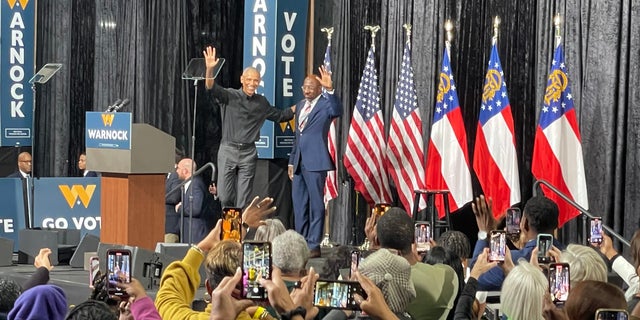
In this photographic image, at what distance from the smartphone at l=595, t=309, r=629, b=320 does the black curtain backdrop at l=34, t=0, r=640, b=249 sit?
6.76m

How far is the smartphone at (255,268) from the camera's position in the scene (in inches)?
144

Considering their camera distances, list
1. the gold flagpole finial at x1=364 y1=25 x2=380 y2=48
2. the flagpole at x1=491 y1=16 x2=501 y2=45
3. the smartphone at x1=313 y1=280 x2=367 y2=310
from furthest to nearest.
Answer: the gold flagpole finial at x1=364 y1=25 x2=380 y2=48, the flagpole at x1=491 y1=16 x2=501 y2=45, the smartphone at x1=313 y1=280 x2=367 y2=310

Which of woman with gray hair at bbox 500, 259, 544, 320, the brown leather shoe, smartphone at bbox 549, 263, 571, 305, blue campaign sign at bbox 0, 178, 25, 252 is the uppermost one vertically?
smartphone at bbox 549, 263, 571, 305

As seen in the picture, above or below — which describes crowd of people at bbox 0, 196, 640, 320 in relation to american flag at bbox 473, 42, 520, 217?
below

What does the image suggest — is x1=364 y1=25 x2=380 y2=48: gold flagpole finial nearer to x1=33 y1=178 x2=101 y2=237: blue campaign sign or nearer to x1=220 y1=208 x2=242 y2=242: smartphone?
x1=33 y1=178 x2=101 y2=237: blue campaign sign

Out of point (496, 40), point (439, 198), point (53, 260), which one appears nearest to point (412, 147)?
point (439, 198)

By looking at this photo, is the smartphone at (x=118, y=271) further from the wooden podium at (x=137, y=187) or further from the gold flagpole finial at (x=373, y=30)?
the gold flagpole finial at (x=373, y=30)

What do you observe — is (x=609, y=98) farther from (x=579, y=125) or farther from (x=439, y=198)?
(x=439, y=198)

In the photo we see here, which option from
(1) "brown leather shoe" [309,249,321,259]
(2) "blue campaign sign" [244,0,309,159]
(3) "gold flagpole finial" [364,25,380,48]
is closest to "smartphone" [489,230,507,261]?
(1) "brown leather shoe" [309,249,321,259]

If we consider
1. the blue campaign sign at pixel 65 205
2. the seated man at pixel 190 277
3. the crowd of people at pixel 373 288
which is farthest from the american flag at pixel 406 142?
the seated man at pixel 190 277

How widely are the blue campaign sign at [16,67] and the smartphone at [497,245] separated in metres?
10.5

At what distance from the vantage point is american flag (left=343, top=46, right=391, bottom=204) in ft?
37.0

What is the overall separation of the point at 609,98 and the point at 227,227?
4989mm

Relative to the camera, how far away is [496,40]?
10.5 metres
